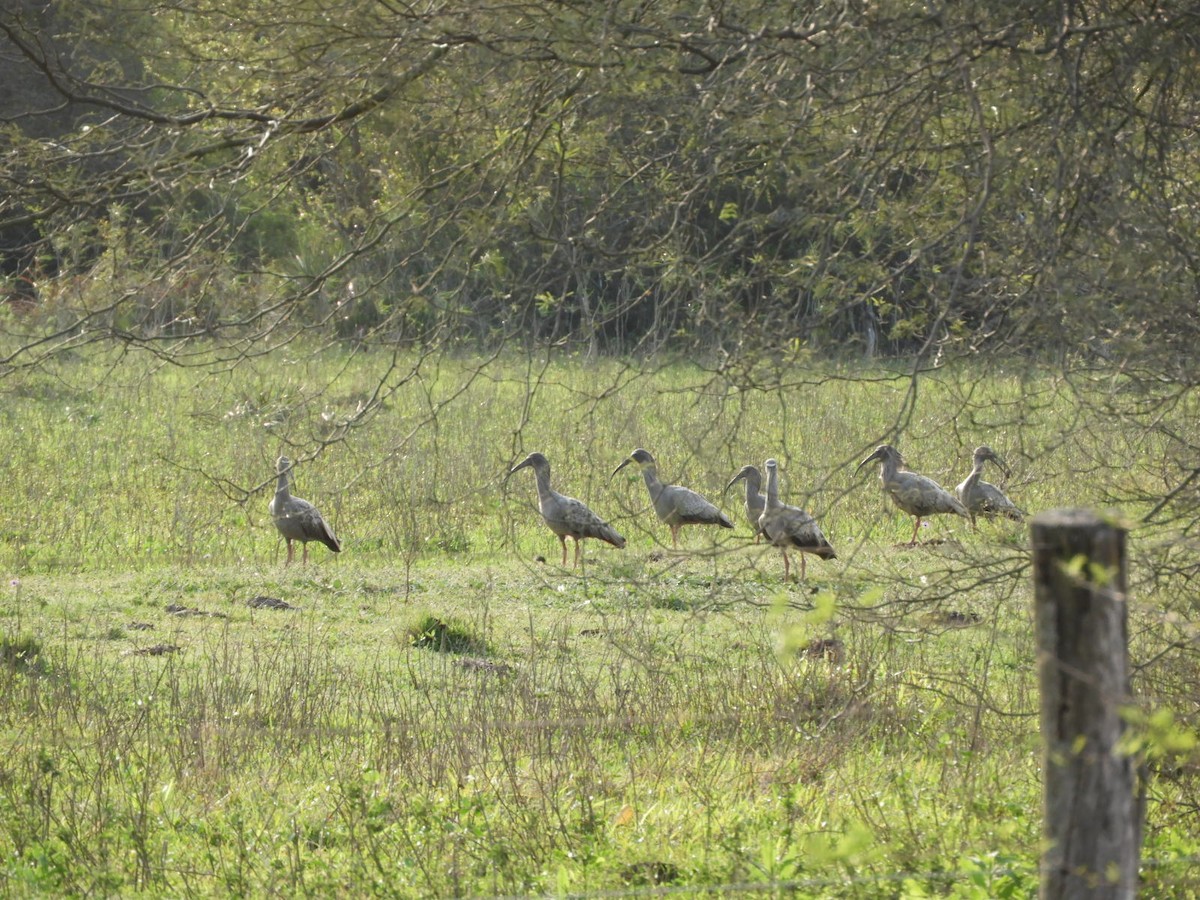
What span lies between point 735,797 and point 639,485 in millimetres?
11244

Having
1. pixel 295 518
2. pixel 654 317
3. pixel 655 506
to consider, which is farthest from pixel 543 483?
pixel 654 317

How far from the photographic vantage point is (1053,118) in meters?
5.46

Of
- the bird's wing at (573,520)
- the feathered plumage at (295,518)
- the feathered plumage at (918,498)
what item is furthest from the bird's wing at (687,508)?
the feathered plumage at (295,518)

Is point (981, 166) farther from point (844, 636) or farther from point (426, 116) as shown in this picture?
point (844, 636)

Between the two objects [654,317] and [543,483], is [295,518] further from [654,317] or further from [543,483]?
[654,317]

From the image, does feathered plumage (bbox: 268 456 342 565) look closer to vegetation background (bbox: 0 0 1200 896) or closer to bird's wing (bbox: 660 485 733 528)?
bird's wing (bbox: 660 485 733 528)

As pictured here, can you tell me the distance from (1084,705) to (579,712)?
458 centimetres

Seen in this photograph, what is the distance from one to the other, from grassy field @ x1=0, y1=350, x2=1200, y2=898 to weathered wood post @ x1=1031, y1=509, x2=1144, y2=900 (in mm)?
130

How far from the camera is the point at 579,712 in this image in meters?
7.36

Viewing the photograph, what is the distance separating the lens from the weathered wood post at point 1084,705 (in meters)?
2.86

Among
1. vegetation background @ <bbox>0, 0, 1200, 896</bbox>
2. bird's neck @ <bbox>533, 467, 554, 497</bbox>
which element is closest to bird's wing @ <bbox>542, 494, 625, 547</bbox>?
bird's neck @ <bbox>533, 467, 554, 497</bbox>

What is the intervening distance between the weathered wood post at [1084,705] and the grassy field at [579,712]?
0.13 m

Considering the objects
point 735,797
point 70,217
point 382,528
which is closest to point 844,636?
point 735,797

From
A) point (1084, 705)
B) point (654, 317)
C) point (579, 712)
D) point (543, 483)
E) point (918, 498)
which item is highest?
point (654, 317)
